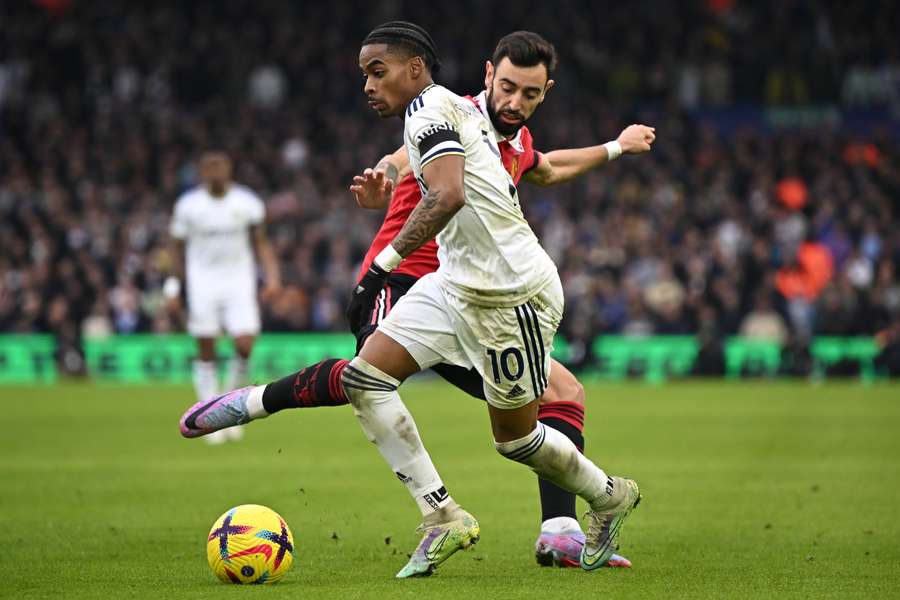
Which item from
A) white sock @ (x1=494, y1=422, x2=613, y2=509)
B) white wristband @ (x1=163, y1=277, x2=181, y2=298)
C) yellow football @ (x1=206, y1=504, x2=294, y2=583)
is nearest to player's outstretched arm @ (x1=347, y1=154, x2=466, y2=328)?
white sock @ (x1=494, y1=422, x2=613, y2=509)

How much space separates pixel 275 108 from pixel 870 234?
465 inches

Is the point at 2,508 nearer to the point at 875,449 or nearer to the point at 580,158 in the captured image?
the point at 580,158

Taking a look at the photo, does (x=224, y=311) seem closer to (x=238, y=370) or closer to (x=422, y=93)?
(x=238, y=370)

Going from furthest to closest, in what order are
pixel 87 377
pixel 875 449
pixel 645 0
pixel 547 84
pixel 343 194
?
pixel 645 0 → pixel 343 194 → pixel 87 377 → pixel 875 449 → pixel 547 84

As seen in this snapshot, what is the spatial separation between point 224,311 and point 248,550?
27.5 feet

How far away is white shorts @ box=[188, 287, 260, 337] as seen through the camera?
14.3 m

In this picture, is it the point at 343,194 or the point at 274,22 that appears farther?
the point at 274,22

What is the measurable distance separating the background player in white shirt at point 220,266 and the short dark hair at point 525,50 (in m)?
8.00

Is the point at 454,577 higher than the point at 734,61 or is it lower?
lower

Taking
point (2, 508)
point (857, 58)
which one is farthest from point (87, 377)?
point (857, 58)

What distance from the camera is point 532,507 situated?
9.33 metres

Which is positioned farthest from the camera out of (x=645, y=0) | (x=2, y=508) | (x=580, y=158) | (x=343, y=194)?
(x=645, y=0)

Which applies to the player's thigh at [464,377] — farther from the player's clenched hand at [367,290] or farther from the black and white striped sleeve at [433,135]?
the black and white striped sleeve at [433,135]

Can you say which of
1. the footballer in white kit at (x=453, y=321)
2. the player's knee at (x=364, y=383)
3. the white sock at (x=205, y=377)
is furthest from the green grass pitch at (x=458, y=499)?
the player's knee at (x=364, y=383)
